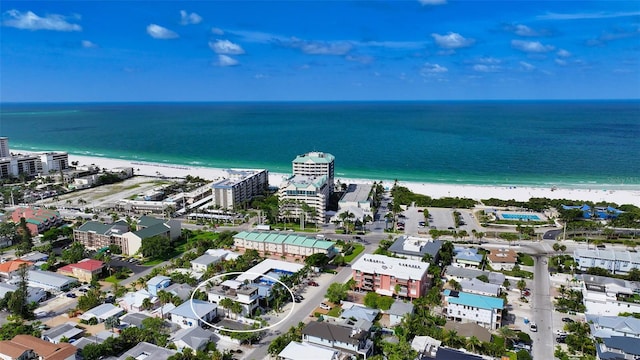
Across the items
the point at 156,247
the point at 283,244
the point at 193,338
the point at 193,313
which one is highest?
the point at 156,247

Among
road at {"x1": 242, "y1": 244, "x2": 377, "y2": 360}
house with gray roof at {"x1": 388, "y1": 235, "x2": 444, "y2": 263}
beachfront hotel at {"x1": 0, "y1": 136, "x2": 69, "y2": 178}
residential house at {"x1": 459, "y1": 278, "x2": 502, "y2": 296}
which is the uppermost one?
beachfront hotel at {"x1": 0, "y1": 136, "x2": 69, "y2": 178}

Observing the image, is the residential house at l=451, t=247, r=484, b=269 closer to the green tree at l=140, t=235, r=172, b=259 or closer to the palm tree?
the palm tree

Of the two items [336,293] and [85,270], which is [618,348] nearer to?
[336,293]

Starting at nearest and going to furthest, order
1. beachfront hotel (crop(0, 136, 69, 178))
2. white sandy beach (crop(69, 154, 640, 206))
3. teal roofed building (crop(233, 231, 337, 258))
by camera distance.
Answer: teal roofed building (crop(233, 231, 337, 258)) → white sandy beach (crop(69, 154, 640, 206)) → beachfront hotel (crop(0, 136, 69, 178))

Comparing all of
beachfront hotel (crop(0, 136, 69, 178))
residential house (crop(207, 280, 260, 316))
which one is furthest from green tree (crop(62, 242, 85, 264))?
beachfront hotel (crop(0, 136, 69, 178))

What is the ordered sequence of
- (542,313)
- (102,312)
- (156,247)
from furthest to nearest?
1. (156,247)
2. (542,313)
3. (102,312)

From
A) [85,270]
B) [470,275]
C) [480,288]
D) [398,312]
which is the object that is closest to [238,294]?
[398,312]
